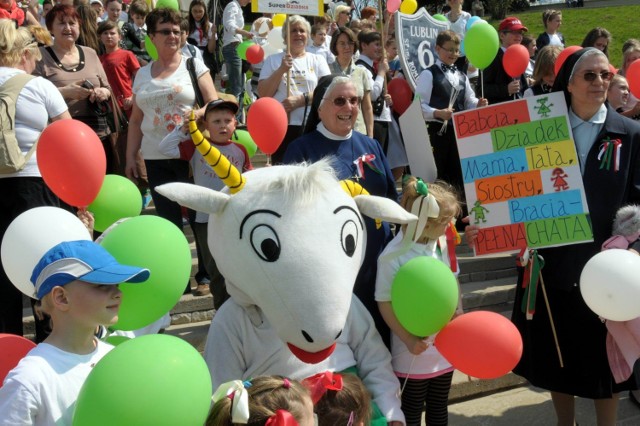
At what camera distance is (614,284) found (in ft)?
11.4

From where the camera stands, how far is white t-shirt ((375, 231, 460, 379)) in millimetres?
3531

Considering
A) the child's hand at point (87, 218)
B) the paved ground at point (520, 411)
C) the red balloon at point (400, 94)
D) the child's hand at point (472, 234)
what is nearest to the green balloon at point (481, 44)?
the red balloon at point (400, 94)

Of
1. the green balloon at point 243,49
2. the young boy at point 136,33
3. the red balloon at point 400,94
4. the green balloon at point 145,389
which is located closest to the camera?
the green balloon at point 145,389

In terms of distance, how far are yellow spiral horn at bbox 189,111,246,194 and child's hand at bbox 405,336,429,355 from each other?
3.64 feet

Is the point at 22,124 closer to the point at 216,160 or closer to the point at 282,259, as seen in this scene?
the point at 216,160

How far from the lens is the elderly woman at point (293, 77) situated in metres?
6.04

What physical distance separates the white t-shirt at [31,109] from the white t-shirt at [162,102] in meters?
1.03

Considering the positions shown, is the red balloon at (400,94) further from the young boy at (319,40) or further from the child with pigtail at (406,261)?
the child with pigtail at (406,261)

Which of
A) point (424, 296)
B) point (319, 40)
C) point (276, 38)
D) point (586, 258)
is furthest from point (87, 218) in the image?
point (276, 38)

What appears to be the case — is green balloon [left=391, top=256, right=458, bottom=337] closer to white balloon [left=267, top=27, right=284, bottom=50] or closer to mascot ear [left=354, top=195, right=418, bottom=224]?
mascot ear [left=354, top=195, right=418, bottom=224]

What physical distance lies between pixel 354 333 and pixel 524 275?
1.45m

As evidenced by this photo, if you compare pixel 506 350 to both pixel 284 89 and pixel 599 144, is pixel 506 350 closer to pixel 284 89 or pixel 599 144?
pixel 599 144

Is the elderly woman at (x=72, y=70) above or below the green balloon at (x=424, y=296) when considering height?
above

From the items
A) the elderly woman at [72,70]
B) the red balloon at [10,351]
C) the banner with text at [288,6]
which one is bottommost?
the red balloon at [10,351]
